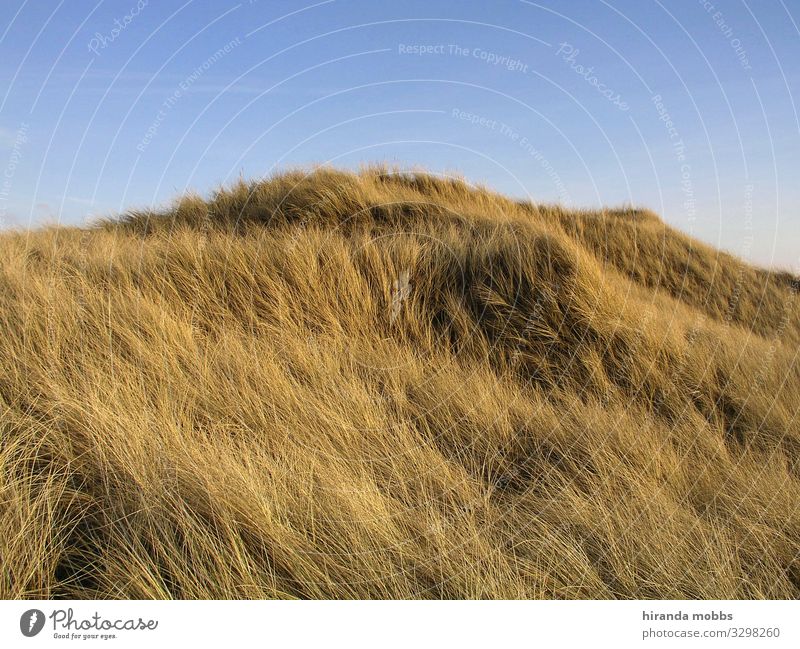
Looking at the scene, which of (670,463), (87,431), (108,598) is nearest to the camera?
(108,598)

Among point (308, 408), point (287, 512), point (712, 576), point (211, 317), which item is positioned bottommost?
point (712, 576)

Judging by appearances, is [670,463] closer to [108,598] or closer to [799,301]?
[108,598]

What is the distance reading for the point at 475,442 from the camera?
11.8 ft

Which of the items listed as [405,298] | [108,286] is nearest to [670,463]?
[405,298]

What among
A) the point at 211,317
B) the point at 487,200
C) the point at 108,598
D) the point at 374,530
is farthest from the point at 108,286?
the point at 487,200

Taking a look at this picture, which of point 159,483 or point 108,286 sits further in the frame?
point 108,286

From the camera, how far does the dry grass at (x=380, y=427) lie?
2498mm

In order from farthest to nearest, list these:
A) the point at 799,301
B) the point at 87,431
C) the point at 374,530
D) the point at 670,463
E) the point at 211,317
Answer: the point at 799,301 → the point at 211,317 → the point at 670,463 → the point at 87,431 → the point at 374,530

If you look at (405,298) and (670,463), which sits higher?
(405,298)

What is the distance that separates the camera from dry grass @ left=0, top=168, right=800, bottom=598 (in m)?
2.50

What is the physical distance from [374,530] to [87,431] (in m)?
1.54

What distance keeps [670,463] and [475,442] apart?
115 centimetres

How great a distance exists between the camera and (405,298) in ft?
17.3

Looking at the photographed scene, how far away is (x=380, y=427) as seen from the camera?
3.55 metres
